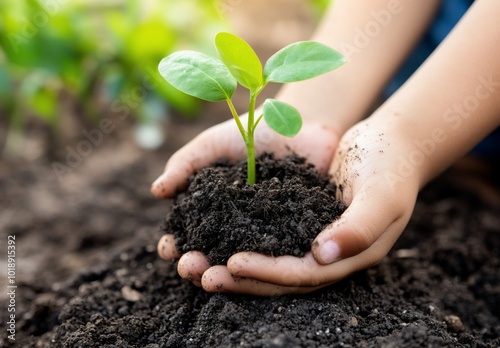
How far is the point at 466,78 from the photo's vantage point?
1325 millimetres

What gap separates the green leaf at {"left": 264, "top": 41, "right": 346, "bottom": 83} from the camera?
1.07m

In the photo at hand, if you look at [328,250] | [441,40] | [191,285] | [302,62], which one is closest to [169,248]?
[191,285]

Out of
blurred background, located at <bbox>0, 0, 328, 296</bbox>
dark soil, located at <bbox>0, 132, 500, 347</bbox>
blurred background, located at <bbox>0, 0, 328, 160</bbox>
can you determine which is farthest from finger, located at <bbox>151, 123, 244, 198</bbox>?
blurred background, located at <bbox>0, 0, 328, 160</bbox>

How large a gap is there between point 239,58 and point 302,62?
0.12 m

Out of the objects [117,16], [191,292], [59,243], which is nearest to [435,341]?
[191,292]

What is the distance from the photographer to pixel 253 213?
1.16 metres

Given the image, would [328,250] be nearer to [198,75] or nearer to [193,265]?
[193,265]

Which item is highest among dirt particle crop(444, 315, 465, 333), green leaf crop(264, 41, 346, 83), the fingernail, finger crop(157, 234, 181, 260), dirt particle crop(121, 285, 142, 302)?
green leaf crop(264, 41, 346, 83)

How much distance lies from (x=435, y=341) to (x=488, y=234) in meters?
0.89

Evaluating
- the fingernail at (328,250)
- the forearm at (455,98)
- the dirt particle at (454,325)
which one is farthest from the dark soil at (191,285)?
the forearm at (455,98)

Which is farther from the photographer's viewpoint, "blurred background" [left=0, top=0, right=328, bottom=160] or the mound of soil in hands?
"blurred background" [left=0, top=0, right=328, bottom=160]

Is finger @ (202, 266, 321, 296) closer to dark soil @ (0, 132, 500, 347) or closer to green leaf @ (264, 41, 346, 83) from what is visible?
dark soil @ (0, 132, 500, 347)

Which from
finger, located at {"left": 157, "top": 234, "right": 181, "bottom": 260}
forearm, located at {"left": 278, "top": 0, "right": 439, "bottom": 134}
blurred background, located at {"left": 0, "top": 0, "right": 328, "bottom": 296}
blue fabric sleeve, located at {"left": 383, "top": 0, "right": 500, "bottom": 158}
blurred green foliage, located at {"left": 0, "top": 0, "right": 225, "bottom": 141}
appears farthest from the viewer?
blurred green foliage, located at {"left": 0, "top": 0, "right": 225, "bottom": 141}

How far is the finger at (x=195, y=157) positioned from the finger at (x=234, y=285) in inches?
11.6
